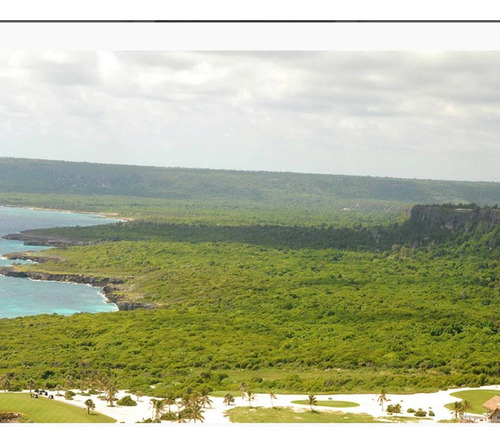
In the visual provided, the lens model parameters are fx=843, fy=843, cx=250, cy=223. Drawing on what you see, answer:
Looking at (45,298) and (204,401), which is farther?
(45,298)

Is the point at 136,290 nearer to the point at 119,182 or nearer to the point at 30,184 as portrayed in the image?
the point at 30,184

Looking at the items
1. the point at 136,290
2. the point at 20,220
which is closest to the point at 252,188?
the point at 20,220

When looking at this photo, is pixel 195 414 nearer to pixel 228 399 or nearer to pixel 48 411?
pixel 228 399

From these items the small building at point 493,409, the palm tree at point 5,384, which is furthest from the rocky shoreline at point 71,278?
the small building at point 493,409

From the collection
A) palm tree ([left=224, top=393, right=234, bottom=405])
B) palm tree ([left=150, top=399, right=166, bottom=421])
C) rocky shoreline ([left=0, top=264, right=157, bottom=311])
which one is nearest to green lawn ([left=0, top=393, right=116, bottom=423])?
palm tree ([left=150, top=399, right=166, bottom=421])

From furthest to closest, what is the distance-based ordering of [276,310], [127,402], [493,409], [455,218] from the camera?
[455,218] < [276,310] < [127,402] < [493,409]

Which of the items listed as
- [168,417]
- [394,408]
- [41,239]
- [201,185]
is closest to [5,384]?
[168,417]

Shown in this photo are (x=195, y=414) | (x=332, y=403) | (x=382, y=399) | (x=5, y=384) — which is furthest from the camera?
(x=5, y=384)

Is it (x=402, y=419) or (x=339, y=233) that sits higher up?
(x=339, y=233)
